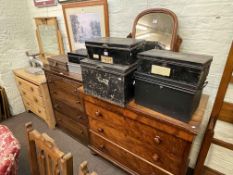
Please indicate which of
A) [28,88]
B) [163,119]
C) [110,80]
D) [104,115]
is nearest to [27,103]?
[28,88]

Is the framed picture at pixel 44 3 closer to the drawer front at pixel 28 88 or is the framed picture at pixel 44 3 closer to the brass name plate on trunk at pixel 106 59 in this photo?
the drawer front at pixel 28 88

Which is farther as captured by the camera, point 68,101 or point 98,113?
point 68,101

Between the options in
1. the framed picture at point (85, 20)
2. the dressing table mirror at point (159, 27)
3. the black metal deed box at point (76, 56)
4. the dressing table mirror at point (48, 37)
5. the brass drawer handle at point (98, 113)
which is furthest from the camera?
the dressing table mirror at point (48, 37)

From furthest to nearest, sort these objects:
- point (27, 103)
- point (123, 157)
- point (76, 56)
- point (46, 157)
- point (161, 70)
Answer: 1. point (27, 103)
2. point (76, 56)
3. point (123, 157)
4. point (161, 70)
5. point (46, 157)

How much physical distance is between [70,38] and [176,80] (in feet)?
5.39

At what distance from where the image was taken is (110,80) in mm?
1126

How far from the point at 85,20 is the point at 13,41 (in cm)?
131

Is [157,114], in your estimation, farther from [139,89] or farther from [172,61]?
[172,61]

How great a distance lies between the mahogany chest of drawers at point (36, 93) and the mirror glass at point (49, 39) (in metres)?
0.46

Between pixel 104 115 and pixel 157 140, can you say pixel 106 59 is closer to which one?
pixel 104 115

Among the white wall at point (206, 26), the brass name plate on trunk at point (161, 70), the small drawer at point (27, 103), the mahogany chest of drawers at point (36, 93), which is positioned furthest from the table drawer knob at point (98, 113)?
the small drawer at point (27, 103)

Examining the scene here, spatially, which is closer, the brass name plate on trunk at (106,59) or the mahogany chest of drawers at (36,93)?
the brass name plate on trunk at (106,59)

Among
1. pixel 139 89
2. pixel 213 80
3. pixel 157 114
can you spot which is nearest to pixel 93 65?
Result: pixel 139 89

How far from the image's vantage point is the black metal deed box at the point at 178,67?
0.82 metres
